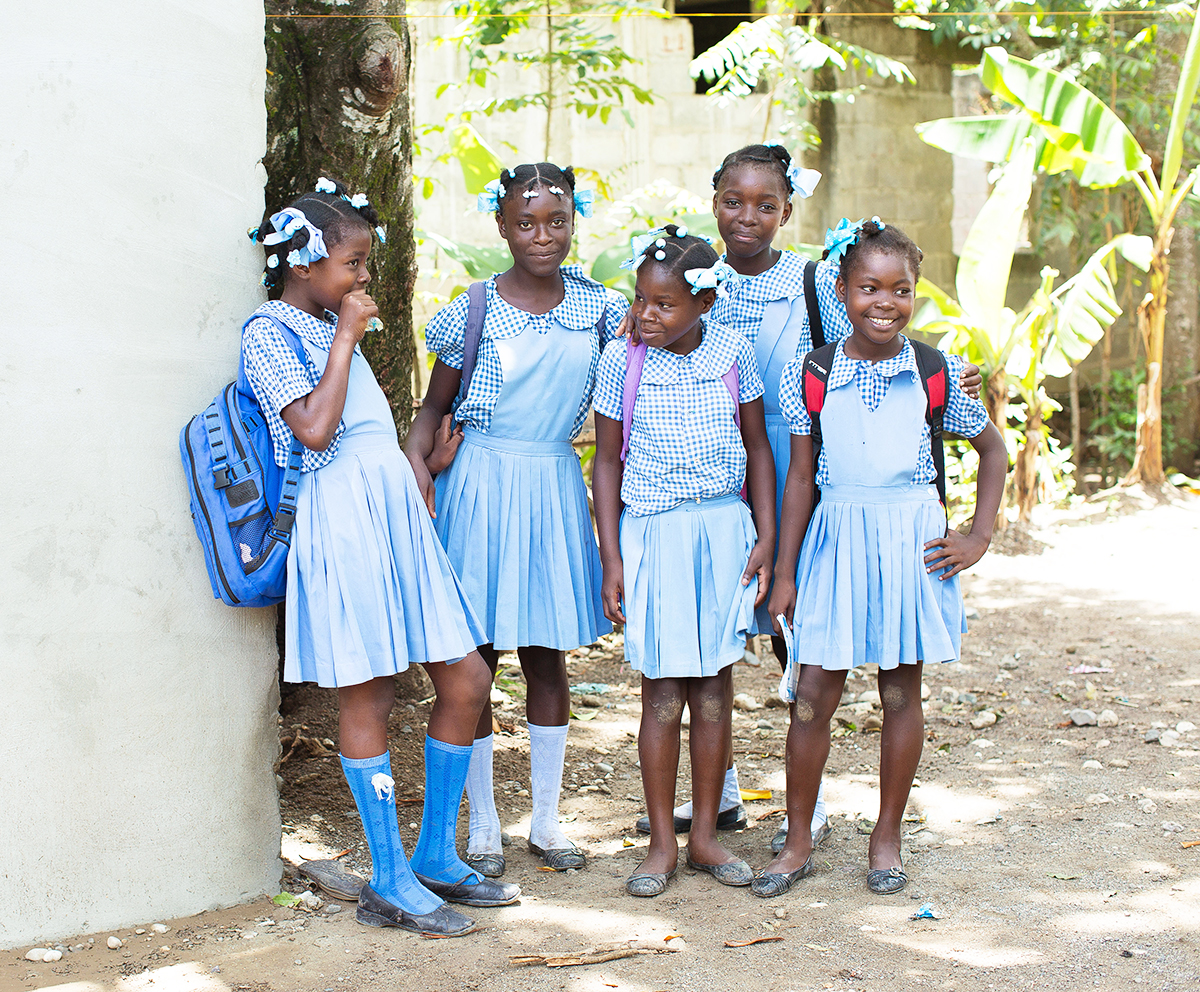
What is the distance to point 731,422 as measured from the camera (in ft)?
9.61

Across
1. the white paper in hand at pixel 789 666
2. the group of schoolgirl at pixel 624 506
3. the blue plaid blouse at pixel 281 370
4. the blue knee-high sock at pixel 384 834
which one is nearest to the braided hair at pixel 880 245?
the group of schoolgirl at pixel 624 506

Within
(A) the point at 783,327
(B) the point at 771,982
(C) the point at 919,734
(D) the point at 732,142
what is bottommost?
(B) the point at 771,982

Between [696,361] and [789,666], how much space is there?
81cm

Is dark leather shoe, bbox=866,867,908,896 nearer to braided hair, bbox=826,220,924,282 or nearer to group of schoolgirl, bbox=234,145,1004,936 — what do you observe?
group of schoolgirl, bbox=234,145,1004,936

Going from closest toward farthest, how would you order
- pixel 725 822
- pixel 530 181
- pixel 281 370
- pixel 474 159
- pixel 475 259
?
pixel 281 370
pixel 530 181
pixel 725 822
pixel 475 259
pixel 474 159

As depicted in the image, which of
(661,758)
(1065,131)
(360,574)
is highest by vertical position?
(1065,131)

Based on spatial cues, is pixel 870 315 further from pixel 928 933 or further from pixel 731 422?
pixel 928 933

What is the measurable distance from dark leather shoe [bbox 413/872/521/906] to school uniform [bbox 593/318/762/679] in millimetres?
659

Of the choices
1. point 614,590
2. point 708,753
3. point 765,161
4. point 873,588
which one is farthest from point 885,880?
point 765,161

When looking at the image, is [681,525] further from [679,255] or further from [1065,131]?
[1065,131]

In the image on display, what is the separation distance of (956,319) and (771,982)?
537 centimetres

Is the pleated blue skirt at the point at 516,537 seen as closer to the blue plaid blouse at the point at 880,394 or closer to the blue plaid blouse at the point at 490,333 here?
the blue plaid blouse at the point at 490,333

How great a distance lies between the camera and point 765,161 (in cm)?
307


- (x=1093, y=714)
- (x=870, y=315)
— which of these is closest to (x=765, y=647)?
(x=1093, y=714)
